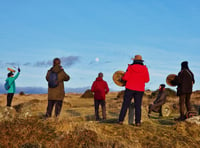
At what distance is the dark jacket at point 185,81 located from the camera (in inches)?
476

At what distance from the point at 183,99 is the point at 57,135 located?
19.8 feet

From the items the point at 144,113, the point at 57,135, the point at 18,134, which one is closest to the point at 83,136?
the point at 57,135

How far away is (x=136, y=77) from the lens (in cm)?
947

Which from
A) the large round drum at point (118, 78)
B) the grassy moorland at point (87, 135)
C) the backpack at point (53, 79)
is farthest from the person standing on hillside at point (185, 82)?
the backpack at point (53, 79)

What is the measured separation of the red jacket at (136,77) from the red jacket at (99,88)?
4.33 m

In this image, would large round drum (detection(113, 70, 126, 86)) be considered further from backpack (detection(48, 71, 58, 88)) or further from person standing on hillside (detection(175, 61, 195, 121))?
person standing on hillside (detection(175, 61, 195, 121))

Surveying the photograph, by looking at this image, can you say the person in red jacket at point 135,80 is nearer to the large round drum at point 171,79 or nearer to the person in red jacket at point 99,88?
the large round drum at point 171,79

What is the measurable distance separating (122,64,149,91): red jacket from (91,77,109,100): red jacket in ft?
14.2

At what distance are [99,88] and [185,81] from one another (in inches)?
149

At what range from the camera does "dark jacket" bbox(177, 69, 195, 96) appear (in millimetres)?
12102

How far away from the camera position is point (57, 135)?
27.5 feet

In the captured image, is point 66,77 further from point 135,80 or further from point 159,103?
point 159,103

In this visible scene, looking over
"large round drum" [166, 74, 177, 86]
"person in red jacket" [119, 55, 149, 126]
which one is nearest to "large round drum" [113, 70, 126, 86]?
"person in red jacket" [119, 55, 149, 126]

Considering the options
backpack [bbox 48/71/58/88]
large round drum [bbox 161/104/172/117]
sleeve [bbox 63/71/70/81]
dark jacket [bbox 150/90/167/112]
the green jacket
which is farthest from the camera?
large round drum [bbox 161/104/172/117]
